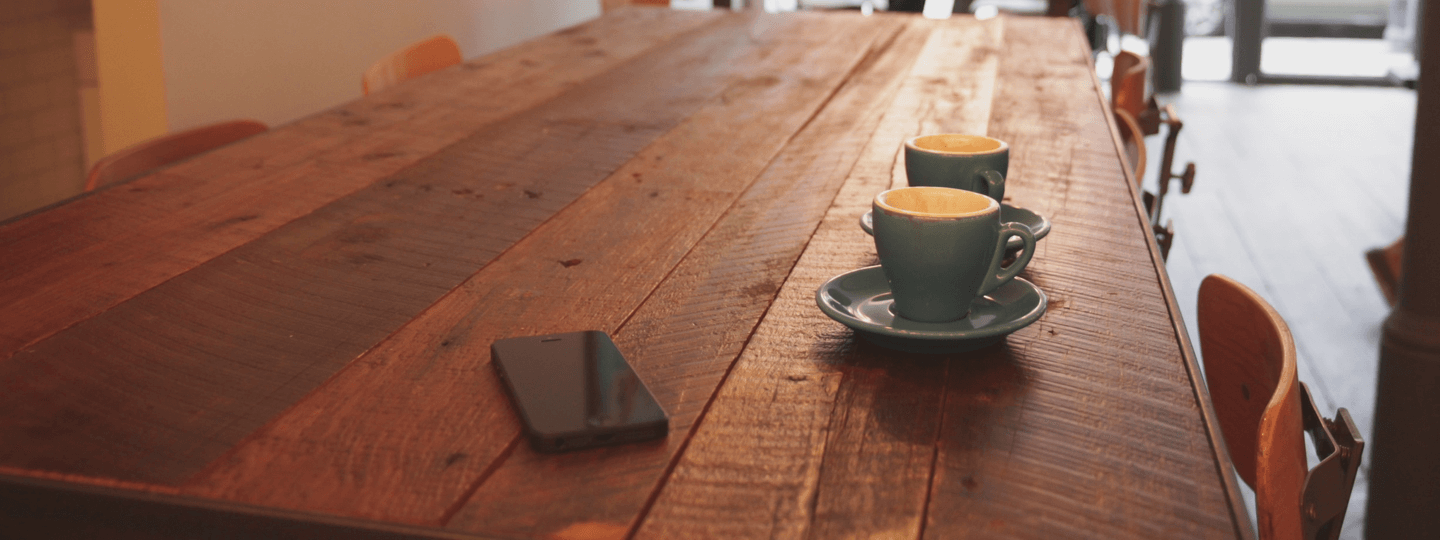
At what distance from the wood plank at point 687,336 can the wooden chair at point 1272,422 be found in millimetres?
337

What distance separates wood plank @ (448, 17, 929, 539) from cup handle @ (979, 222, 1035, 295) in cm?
17

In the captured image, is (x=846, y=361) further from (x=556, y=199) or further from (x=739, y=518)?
(x=556, y=199)

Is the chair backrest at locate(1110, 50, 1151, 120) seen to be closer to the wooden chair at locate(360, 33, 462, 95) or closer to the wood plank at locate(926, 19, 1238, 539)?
the wood plank at locate(926, 19, 1238, 539)

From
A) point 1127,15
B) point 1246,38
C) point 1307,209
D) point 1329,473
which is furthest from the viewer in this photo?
point 1246,38

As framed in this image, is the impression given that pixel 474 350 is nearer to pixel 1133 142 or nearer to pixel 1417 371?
pixel 1133 142

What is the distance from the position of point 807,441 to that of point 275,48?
2307 mm

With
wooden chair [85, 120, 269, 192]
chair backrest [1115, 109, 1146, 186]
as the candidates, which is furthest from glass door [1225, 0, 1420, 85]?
wooden chair [85, 120, 269, 192]

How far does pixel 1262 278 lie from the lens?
315 cm

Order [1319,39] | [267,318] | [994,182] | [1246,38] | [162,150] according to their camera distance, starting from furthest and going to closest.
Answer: [1319,39] → [1246,38] → [162,150] → [994,182] → [267,318]

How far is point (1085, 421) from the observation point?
24.2 inches

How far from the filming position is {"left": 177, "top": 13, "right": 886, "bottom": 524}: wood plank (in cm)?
56

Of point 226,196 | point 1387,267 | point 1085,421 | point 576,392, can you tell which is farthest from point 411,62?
point 1387,267

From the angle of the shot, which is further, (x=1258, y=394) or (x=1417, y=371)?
Result: (x=1417, y=371)

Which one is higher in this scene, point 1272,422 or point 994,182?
point 994,182
